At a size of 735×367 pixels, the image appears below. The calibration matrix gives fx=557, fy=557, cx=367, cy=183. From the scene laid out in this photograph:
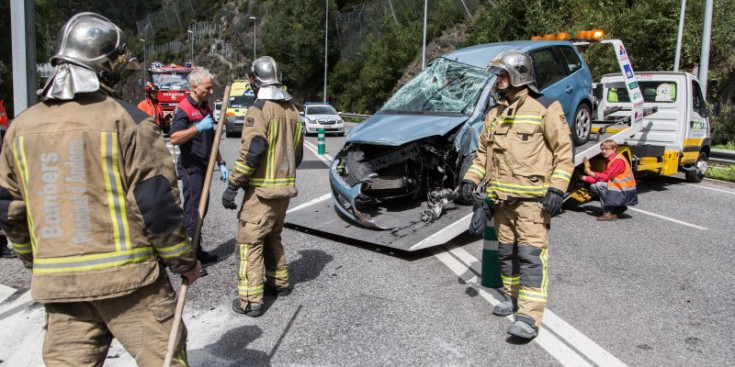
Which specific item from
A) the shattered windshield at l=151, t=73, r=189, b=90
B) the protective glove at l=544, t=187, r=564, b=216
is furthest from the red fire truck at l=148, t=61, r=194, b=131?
the protective glove at l=544, t=187, r=564, b=216

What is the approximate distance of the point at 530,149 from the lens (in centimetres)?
396

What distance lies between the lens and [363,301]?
14.9 ft

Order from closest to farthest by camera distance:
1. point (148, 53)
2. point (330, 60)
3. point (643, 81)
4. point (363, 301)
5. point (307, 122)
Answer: point (363, 301)
point (643, 81)
point (307, 122)
point (330, 60)
point (148, 53)

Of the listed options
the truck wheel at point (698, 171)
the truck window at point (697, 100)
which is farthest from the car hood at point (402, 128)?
the truck wheel at point (698, 171)

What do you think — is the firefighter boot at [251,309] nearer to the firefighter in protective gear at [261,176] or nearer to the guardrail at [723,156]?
the firefighter in protective gear at [261,176]

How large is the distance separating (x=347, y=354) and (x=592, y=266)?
10.3ft

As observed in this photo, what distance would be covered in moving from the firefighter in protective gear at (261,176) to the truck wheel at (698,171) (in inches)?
398

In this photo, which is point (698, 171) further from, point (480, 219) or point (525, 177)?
point (525, 177)

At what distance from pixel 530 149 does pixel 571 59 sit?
4.79m

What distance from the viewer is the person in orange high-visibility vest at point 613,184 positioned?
25.4 feet

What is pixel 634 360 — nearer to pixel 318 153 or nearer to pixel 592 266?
pixel 592 266

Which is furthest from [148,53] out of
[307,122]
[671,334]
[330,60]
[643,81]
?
[671,334]

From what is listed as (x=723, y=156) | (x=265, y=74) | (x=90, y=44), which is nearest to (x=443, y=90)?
(x=265, y=74)

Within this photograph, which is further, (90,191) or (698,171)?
(698,171)
